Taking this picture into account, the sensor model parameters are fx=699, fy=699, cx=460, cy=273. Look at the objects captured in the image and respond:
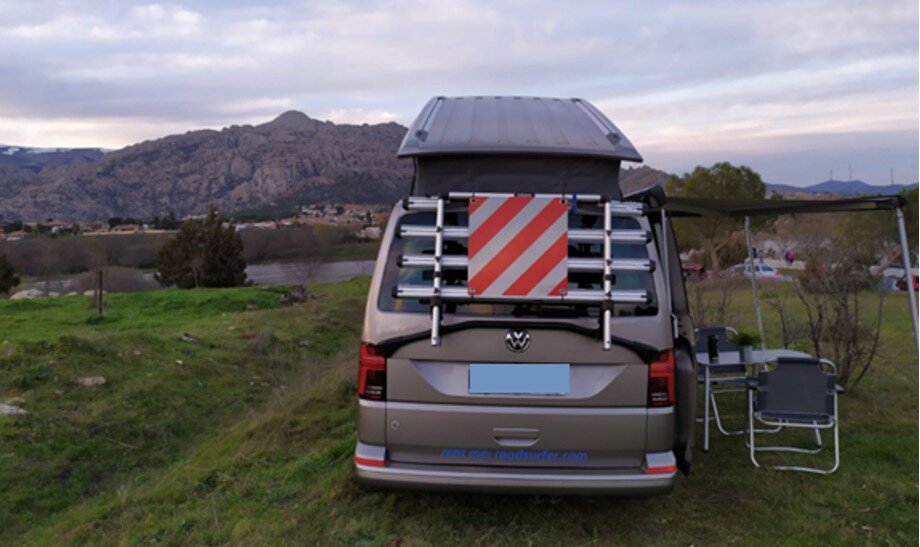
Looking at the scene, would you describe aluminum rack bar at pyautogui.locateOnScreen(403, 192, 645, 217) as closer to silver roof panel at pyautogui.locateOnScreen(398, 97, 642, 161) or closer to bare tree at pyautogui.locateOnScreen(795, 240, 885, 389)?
silver roof panel at pyautogui.locateOnScreen(398, 97, 642, 161)

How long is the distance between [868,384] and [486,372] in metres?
6.29

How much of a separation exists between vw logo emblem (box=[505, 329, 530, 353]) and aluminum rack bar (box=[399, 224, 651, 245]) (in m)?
0.56

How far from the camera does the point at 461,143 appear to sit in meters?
3.96

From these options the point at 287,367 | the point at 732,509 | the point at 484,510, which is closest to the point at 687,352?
the point at 732,509

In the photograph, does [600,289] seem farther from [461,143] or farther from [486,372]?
[461,143]

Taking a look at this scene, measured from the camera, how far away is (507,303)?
347cm

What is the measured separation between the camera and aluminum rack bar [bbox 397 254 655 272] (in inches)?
139

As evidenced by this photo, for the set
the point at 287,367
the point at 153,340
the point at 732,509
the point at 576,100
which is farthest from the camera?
the point at 287,367

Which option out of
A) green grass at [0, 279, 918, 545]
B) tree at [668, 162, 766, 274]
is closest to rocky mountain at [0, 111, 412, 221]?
tree at [668, 162, 766, 274]

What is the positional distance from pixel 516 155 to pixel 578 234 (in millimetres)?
704

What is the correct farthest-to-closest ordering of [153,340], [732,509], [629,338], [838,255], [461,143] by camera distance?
[153,340]
[838,255]
[732,509]
[461,143]
[629,338]

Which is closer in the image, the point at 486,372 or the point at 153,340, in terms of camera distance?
the point at 486,372

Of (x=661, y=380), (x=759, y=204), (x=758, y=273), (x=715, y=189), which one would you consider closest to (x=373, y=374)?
(x=661, y=380)

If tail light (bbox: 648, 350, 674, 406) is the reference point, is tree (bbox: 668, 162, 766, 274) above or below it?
above
